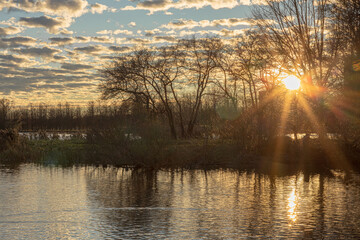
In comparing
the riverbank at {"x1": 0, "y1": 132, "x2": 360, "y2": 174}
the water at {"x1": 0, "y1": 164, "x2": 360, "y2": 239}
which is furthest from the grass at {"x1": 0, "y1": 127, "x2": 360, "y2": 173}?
the water at {"x1": 0, "y1": 164, "x2": 360, "y2": 239}

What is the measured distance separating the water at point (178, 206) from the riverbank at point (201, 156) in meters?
3.06

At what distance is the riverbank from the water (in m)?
3.06

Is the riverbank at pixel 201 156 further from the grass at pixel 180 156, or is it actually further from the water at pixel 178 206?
the water at pixel 178 206

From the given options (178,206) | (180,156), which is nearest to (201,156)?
(180,156)

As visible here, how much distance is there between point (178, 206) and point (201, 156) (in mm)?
13027

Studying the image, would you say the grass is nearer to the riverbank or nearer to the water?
the riverbank

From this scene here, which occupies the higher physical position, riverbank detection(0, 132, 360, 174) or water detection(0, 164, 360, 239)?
riverbank detection(0, 132, 360, 174)

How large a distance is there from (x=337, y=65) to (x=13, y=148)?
22342mm

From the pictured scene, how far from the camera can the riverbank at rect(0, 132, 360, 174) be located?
82.5ft

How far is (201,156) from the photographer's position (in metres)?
26.9

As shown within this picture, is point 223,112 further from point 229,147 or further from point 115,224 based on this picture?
point 115,224

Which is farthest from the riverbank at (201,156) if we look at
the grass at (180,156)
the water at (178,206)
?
the water at (178,206)

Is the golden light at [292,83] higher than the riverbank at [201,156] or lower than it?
higher

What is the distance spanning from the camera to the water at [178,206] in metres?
10.7
